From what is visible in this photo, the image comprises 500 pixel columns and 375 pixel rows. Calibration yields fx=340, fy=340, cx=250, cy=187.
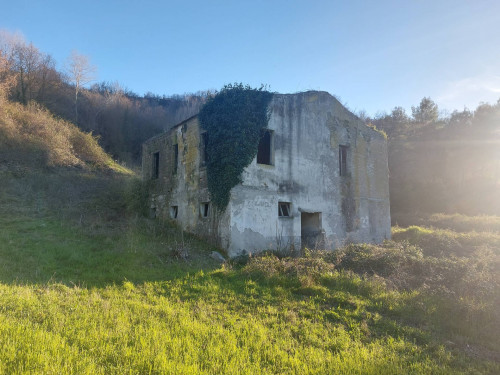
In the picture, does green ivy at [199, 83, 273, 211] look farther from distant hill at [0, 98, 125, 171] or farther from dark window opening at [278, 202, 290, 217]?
distant hill at [0, 98, 125, 171]

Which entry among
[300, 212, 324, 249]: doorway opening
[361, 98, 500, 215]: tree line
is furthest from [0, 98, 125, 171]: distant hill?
[361, 98, 500, 215]: tree line

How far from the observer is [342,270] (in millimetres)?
9570

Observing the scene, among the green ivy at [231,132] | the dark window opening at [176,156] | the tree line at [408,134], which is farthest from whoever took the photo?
the tree line at [408,134]

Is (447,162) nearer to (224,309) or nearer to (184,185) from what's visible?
(184,185)

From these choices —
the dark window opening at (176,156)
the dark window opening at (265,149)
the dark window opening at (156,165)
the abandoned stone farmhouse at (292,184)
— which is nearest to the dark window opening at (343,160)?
the abandoned stone farmhouse at (292,184)

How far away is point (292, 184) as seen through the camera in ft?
44.2

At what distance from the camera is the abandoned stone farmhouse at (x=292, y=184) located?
1248 centimetres

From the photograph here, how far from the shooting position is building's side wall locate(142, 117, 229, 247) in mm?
13033

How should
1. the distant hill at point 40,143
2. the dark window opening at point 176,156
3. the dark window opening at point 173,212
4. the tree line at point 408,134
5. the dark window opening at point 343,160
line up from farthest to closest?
the tree line at point 408,134
the distant hill at point 40,143
the dark window opening at point 176,156
the dark window opening at point 343,160
the dark window opening at point 173,212

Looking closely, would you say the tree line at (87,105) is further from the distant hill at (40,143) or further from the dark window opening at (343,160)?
the dark window opening at (343,160)

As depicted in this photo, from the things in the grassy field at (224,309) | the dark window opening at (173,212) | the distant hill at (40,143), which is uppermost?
the distant hill at (40,143)

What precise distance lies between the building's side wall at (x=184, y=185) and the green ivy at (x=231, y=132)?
30.6 inches

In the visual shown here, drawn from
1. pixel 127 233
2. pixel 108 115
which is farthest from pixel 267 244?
pixel 108 115

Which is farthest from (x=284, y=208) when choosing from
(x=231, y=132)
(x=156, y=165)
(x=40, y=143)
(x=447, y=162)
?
(x=447, y=162)
